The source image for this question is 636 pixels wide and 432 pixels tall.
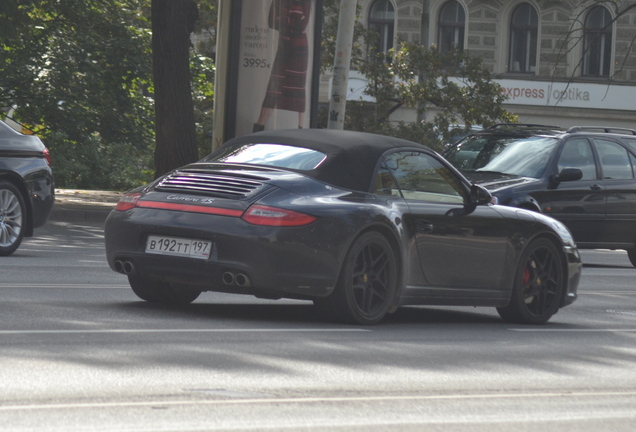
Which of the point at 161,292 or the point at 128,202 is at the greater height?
the point at 128,202

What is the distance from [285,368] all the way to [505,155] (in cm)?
998

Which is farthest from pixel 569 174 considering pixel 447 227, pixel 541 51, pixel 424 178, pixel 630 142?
pixel 541 51

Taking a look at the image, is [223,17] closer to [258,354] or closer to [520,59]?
[258,354]

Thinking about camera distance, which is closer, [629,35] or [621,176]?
[621,176]

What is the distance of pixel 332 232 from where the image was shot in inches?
332

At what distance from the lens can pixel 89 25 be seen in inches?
1096

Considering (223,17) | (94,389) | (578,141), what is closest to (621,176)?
(578,141)

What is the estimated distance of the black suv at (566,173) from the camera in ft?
52.6

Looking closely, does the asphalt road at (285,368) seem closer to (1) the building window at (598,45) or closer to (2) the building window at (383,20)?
A: (1) the building window at (598,45)

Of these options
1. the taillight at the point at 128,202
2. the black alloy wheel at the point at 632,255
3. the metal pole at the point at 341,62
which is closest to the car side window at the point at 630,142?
the black alloy wheel at the point at 632,255

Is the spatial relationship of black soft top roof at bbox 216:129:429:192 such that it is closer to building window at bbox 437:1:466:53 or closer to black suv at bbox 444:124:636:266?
black suv at bbox 444:124:636:266

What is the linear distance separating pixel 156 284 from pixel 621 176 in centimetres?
960

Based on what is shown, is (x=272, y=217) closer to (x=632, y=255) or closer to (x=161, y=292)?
(x=161, y=292)

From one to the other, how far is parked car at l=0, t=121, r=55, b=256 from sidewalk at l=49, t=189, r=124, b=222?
289 inches
